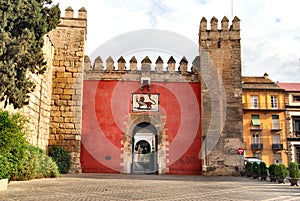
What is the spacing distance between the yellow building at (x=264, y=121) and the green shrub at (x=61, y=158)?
1701 centimetres

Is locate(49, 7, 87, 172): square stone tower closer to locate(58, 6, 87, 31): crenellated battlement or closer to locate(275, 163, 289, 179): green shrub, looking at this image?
locate(58, 6, 87, 31): crenellated battlement

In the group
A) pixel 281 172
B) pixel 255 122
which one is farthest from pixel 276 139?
pixel 281 172

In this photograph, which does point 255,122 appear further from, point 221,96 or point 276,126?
point 221,96

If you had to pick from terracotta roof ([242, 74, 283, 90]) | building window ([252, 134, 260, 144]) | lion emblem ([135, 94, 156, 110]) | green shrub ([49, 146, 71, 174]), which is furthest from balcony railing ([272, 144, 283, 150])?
green shrub ([49, 146, 71, 174])

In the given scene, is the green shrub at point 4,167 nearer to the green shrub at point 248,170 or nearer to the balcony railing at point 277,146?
the green shrub at point 248,170

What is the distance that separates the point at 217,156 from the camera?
1315cm

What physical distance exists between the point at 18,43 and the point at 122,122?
7.50m

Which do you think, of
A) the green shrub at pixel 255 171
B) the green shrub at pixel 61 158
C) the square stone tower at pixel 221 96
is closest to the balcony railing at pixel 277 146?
the square stone tower at pixel 221 96

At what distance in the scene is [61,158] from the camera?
1229cm

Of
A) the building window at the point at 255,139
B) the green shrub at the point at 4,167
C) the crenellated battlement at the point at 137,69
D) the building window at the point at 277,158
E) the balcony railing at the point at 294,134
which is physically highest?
the crenellated battlement at the point at 137,69

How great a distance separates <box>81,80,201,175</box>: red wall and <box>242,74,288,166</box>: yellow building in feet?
45.0

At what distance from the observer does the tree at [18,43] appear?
6.34 meters

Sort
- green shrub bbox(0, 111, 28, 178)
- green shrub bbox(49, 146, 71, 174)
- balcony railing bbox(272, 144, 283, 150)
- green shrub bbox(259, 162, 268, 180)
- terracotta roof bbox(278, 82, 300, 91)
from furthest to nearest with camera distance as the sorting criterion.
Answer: terracotta roof bbox(278, 82, 300, 91), balcony railing bbox(272, 144, 283, 150), green shrub bbox(49, 146, 71, 174), green shrub bbox(259, 162, 268, 180), green shrub bbox(0, 111, 28, 178)

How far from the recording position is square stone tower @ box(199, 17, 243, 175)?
13.2 meters
